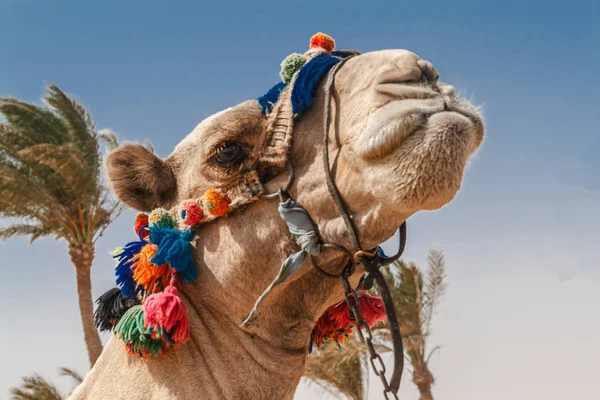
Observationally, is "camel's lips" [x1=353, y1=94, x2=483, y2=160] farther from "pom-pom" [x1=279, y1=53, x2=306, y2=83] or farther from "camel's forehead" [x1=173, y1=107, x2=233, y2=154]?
"camel's forehead" [x1=173, y1=107, x2=233, y2=154]

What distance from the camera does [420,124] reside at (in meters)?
2.52

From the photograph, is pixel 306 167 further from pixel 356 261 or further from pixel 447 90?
pixel 447 90

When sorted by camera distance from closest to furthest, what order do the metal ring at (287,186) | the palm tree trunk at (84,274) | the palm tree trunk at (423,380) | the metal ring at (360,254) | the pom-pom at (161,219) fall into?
the metal ring at (360,254)
the metal ring at (287,186)
the pom-pom at (161,219)
the palm tree trunk at (84,274)
the palm tree trunk at (423,380)

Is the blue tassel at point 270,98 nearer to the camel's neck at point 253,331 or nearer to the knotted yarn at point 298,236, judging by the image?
the knotted yarn at point 298,236

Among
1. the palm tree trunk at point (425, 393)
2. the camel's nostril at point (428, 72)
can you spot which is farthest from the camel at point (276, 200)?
the palm tree trunk at point (425, 393)

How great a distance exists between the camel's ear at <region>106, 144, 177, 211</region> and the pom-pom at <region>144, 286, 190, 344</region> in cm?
57

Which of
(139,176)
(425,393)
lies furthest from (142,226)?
(425,393)

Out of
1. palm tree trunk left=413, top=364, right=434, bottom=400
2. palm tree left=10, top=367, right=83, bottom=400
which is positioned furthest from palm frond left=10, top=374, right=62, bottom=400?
palm tree trunk left=413, top=364, right=434, bottom=400

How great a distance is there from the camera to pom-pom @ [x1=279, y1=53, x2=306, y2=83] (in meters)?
3.19

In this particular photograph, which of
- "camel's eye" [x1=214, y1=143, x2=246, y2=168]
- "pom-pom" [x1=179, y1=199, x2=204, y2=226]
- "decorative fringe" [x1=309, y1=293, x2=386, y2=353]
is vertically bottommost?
"decorative fringe" [x1=309, y1=293, x2=386, y2=353]

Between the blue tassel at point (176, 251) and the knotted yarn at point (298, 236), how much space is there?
48 centimetres

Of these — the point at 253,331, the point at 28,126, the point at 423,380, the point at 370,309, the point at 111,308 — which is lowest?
the point at 253,331

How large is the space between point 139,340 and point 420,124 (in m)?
1.61

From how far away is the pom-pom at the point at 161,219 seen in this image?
10.8 feet
